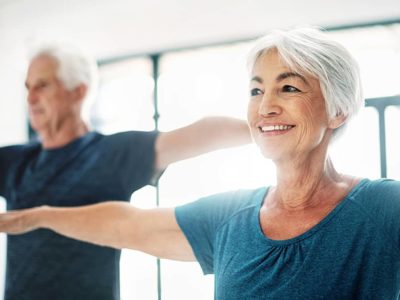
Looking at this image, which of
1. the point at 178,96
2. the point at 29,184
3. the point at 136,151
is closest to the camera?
the point at 136,151

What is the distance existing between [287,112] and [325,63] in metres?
0.12

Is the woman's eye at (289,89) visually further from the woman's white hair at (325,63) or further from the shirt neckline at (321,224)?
the shirt neckline at (321,224)

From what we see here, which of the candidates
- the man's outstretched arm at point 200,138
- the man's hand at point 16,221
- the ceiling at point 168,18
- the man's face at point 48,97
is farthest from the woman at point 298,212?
the ceiling at point 168,18

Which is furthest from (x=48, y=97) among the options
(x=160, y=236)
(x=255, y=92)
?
(x=255, y=92)

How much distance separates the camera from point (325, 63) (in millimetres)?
891

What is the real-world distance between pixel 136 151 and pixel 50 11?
4.55 ft

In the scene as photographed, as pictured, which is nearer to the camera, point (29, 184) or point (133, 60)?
point (29, 184)

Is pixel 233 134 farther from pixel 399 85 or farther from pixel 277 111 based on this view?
pixel 399 85

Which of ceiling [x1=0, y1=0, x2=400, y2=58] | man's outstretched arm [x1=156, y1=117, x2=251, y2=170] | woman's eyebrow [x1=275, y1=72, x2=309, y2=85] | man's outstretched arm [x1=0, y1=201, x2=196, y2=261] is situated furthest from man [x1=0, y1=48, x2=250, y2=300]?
ceiling [x1=0, y1=0, x2=400, y2=58]

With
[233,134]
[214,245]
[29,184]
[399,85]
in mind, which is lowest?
[214,245]

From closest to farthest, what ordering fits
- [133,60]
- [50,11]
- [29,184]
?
[29,184], [50,11], [133,60]

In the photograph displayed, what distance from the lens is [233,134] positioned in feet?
3.79

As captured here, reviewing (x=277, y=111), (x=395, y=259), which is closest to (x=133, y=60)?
(x=277, y=111)

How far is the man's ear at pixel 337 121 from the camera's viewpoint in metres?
0.94
